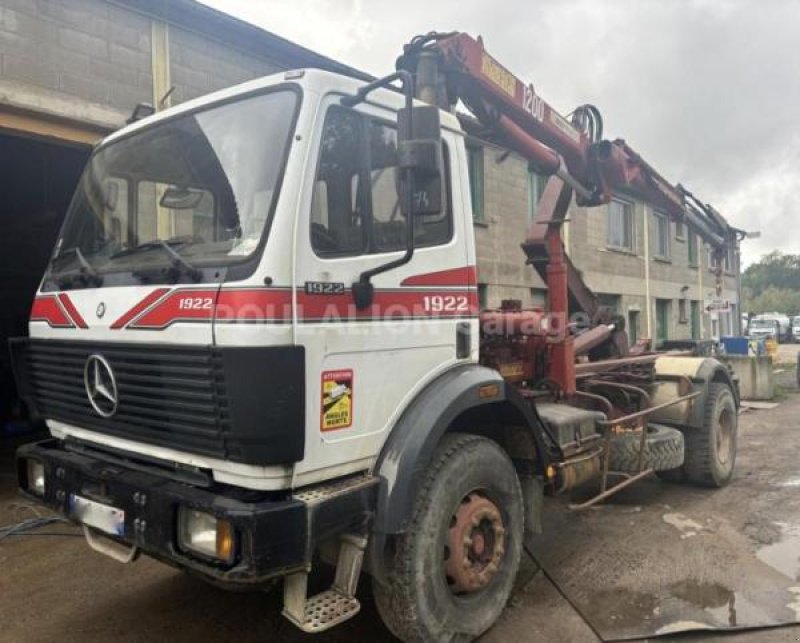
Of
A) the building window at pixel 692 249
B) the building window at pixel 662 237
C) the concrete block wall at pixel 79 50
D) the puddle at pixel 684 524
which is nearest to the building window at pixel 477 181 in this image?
the concrete block wall at pixel 79 50

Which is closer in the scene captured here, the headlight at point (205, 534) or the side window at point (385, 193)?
the headlight at point (205, 534)

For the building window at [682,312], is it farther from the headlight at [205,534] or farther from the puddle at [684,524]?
the headlight at [205,534]

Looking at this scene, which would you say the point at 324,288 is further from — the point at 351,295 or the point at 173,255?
the point at 173,255

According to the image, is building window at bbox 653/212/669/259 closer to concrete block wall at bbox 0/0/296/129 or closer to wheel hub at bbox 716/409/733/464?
wheel hub at bbox 716/409/733/464

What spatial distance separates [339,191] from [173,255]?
76 cm

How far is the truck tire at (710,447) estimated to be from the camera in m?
6.07

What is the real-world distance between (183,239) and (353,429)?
1166 millimetres

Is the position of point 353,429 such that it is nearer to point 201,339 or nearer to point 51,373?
point 201,339

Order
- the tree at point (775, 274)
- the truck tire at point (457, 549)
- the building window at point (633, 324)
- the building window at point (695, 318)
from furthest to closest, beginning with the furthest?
the tree at point (775, 274)
the building window at point (695, 318)
the building window at point (633, 324)
the truck tire at point (457, 549)

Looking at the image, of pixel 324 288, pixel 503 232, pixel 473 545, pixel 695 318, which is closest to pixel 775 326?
pixel 695 318

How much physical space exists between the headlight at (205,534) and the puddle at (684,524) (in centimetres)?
382

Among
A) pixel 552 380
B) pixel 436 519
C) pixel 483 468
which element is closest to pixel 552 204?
pixel 552 380

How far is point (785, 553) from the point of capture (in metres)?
4.55

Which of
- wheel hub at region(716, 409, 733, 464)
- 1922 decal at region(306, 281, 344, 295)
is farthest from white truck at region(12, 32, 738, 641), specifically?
wheel hub at region(716, 409, 733, 464)
